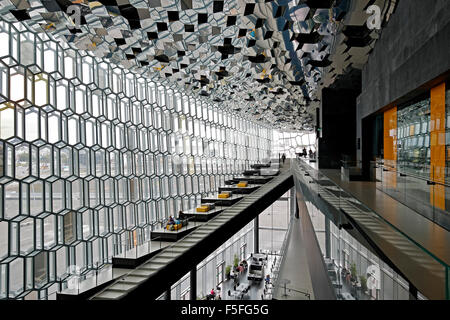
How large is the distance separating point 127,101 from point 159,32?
4370mm

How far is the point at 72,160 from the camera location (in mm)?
9648

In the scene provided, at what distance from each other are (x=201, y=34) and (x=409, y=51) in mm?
5418

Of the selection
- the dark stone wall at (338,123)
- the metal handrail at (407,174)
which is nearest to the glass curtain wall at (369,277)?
the metal handrail at (407,174)

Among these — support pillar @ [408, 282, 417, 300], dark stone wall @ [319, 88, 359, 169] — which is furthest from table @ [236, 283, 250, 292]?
support pillar @ [408, 282, 417, 300]

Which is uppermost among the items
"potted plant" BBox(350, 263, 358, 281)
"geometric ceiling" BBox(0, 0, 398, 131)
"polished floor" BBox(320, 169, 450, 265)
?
"geometric ceiling" BBox(0, 0, 398, 131)

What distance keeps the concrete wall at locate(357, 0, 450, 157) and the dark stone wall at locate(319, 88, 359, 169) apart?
7.16m

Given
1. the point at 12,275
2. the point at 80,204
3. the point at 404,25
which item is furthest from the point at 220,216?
the point at 404,25

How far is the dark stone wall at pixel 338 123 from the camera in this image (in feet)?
62.4

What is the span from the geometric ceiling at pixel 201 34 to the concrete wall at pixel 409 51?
152cm

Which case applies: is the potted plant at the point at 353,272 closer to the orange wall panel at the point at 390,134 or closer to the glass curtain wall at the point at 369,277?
the glass curtain wall at the point at 369,277

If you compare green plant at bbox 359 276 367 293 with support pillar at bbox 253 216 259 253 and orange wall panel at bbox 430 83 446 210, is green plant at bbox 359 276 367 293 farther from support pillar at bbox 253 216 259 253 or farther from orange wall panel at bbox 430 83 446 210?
support pillar at bbox 253 216 259 253

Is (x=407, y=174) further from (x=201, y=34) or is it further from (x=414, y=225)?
(x=201, y=34)

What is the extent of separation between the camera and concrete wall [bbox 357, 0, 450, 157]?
580 centimetres

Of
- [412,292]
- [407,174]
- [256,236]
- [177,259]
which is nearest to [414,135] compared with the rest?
[407,174]
